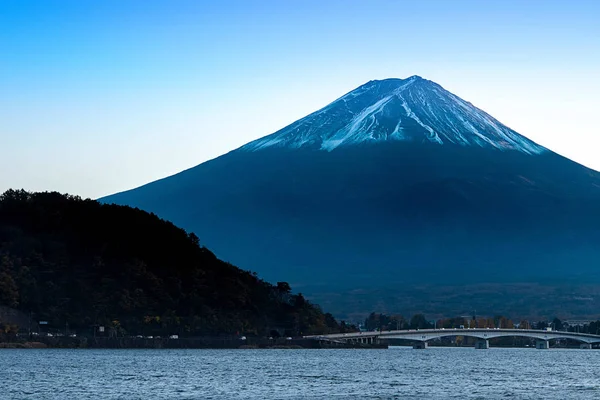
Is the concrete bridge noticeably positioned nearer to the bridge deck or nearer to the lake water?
the bridge deck

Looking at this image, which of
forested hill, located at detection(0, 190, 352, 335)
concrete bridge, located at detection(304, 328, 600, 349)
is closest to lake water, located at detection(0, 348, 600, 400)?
forested hill, located at detection(0, 190, 352, 335)

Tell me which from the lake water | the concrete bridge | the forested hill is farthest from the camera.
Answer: the concrete bridge

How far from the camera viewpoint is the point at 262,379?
87375mm

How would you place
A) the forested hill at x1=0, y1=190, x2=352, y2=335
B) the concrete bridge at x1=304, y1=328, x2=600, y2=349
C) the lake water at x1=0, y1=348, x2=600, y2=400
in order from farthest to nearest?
the concrete bridge at x1=304, y1=328, x2=600, y2=349, the forested hill at x1=0, y1=190, x2=352, y2=335, the lake water at x1=0, y1=348, x2=600, y2=400

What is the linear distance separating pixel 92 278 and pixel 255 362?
44.2 meters

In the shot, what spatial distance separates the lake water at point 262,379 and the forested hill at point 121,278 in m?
27.2

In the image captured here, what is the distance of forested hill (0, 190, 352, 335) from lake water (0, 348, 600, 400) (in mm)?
27186

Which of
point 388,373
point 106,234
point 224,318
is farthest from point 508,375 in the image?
point 106,234

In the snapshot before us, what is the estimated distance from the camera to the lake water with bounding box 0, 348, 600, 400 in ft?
238

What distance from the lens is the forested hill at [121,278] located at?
149 m

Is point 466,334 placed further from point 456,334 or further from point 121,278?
point 121,278

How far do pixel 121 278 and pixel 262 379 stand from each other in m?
73.8

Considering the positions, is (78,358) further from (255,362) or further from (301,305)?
(301,305)

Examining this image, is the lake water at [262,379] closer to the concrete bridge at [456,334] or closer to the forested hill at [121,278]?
the forested hill at [121,278]
